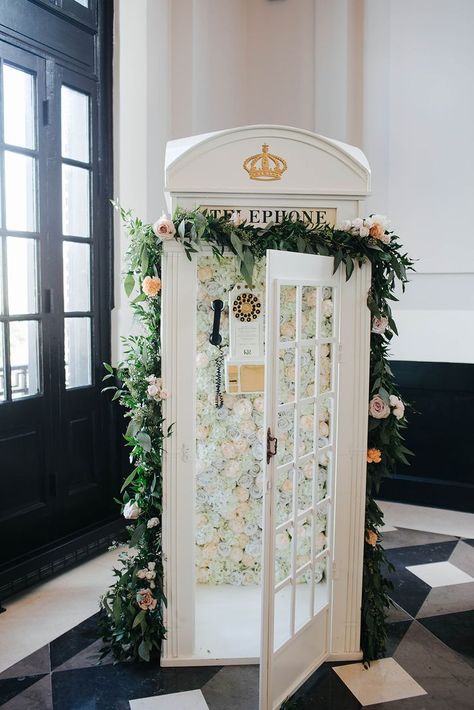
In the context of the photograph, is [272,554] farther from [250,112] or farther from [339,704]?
[250,112]

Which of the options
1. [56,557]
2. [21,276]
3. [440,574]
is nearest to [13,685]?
[56,557]

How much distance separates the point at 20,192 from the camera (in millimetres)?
3629

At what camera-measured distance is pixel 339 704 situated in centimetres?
257

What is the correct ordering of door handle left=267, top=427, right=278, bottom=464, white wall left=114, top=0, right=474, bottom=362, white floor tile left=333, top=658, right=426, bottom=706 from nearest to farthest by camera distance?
door handle left=267, top=427, right=278, bottom=464, white floor tile left=333, top=658, right=426, bottom=706, white wall left=114, top=0, right=474, bottom=362

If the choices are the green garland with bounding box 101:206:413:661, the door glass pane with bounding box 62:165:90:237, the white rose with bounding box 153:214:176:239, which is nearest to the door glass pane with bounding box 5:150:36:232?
the door glass pane with bounding box 62:165:90:237

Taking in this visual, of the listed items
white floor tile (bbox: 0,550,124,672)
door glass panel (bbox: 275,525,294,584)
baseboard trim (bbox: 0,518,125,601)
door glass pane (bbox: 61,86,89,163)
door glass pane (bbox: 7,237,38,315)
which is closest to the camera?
white floor tile (bbox: 0,550,124,672)

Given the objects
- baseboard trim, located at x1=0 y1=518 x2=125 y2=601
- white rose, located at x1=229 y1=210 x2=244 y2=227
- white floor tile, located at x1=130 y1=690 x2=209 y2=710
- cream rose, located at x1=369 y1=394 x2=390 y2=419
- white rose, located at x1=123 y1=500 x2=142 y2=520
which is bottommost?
white floor tile, located at x1=130 y1=690 x2=209 y2=710

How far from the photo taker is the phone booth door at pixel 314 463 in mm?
2371

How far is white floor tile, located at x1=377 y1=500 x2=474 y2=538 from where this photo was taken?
181 inches

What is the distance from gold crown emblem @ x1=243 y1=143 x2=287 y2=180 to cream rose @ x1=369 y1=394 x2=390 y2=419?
1020mm

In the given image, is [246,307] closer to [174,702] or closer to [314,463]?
[314,463]

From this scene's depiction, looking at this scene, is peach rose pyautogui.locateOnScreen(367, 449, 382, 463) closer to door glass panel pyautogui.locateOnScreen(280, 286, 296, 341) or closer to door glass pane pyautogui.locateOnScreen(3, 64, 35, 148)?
door glass panel pyautogui.locateOnScreen(280, 286, 296, 341)

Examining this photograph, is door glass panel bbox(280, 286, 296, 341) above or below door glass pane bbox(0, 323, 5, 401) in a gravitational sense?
above

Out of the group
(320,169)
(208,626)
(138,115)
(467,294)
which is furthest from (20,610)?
(467,294)
